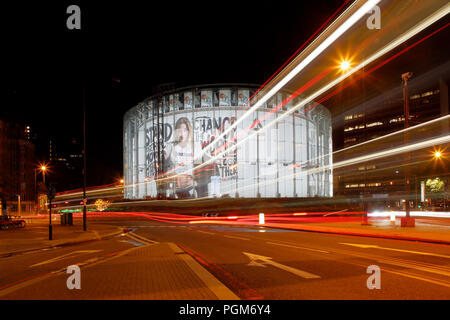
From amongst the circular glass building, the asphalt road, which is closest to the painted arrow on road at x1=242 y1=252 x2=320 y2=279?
the asphalt road

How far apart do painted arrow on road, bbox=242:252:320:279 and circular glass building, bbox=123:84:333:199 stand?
47.2m

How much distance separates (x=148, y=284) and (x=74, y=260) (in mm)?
5185

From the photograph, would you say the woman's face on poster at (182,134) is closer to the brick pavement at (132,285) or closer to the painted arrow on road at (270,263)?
the painted arrow on road at (270,263)

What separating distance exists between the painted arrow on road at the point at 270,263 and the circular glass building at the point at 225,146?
4715cm

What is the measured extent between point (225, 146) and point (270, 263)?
49.8m

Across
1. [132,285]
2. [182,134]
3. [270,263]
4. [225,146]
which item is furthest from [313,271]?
[182,134]

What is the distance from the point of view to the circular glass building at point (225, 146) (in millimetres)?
58750

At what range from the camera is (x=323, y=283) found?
21.7 feet

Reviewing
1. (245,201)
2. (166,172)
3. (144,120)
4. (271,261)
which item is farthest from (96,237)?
(144,120)

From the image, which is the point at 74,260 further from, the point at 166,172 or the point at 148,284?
the point at 166,172

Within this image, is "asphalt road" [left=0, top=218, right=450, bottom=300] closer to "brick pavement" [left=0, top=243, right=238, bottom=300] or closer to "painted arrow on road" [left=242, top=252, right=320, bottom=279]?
"painted arrow on road" [left=242, top=252, right=320, bottom=279]

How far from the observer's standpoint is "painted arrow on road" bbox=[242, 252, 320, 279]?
742 cm

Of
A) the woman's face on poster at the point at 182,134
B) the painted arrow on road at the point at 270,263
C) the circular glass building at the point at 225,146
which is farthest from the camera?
the woman's face on poster at the point at 182,134

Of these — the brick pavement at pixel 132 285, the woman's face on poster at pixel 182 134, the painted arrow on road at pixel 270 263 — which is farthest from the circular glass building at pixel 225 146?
the brick pavement at pixel 132 285
